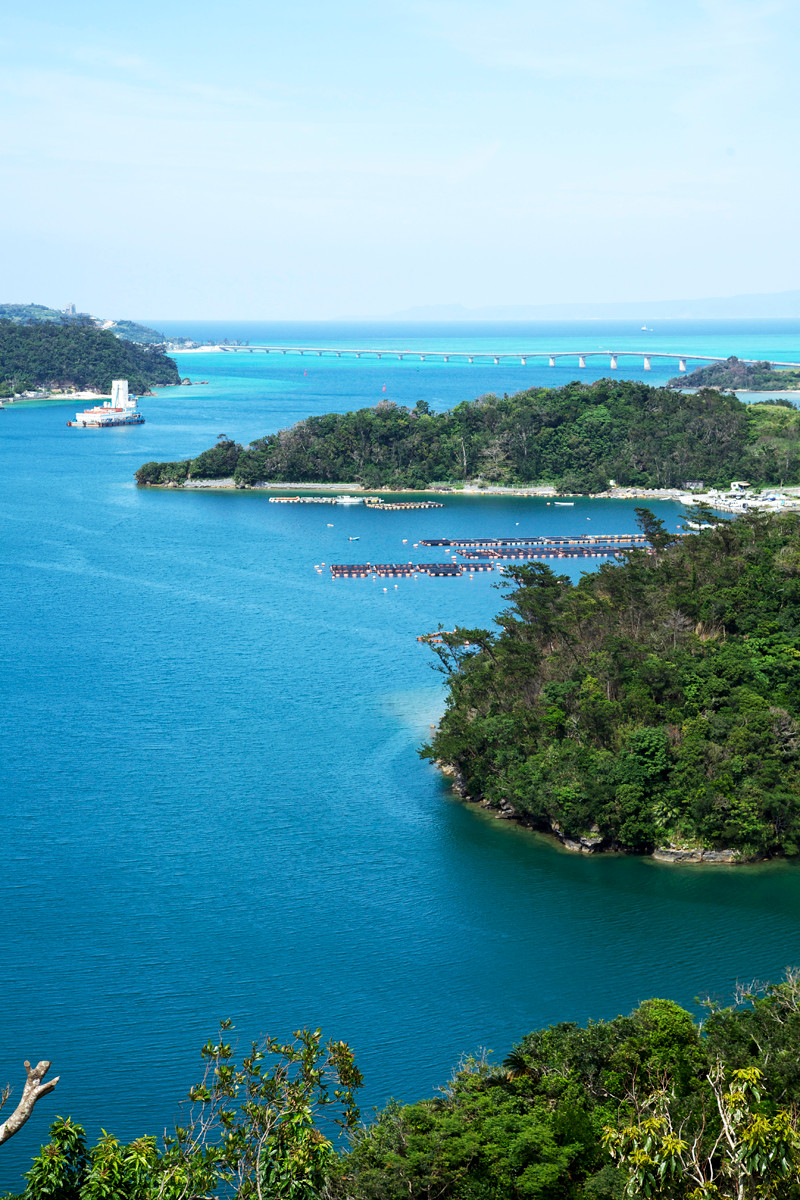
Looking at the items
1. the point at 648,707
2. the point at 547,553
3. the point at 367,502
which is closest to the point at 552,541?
the point at 547,553

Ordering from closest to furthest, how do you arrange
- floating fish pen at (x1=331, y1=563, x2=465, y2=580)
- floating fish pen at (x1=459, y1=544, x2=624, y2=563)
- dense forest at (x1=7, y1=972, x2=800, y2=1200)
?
dense forest at (x1=7, y1=972, x2=800, y2=1200) → floating fish pen at (x1=331, y1=563, x2=465, y2=580) → floating fish pen at (x1=459, y1=544, x2=624, y2=563)

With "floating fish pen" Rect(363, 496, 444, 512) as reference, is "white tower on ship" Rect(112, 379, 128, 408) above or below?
above

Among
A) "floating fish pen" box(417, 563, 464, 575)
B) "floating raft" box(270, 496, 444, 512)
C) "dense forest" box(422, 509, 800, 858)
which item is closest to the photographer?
"dense forest" box(422, 509, 800, 858)

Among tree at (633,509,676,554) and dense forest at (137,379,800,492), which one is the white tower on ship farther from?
tree at (633,509,676,554)

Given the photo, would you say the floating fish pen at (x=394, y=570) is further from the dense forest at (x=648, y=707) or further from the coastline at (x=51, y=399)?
the coastline at (x=51, y=399)

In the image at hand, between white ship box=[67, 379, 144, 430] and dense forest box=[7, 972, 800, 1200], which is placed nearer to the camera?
dense forest box=[7, 972, 800, 1200]

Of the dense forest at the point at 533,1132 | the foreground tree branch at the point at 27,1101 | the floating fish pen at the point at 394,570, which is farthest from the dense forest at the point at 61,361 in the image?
the foreground tree branch at the point at 27,1101

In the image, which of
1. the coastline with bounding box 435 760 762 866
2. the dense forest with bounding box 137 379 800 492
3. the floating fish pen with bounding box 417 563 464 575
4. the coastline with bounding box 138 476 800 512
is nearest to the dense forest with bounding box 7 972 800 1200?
the coastline with bounding box 435 760 762 866
